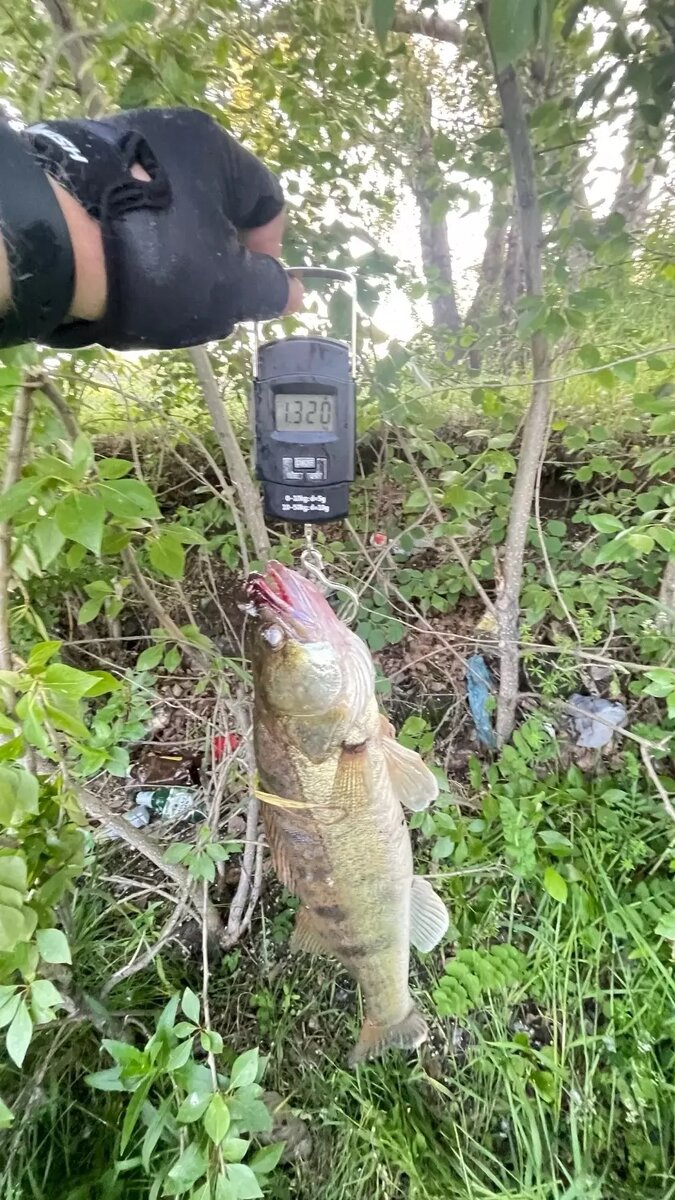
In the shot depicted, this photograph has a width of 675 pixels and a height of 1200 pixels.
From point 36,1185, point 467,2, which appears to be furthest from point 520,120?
point 36,1185

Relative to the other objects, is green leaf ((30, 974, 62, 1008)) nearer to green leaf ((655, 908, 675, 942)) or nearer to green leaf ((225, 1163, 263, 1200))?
green leaf ((225, 1163, 263, 1200))

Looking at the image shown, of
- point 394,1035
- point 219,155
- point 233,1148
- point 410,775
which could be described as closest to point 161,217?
point 219,155

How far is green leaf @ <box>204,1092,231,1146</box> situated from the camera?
1135mm

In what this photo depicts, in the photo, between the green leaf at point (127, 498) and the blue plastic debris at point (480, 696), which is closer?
the green leaf at point (127, 498)

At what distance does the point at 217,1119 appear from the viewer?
3.76ft

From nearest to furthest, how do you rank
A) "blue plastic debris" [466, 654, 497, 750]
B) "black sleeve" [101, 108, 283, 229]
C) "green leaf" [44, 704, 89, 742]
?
"green leaf" [44, 704, 89, 742]
"black sleeve" [101, 108, 283, 229]
"blue plastic debris" [466, 654, 497, 750]

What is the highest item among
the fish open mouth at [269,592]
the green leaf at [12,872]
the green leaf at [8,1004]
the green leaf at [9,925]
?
the fish open mouth at [269,592]

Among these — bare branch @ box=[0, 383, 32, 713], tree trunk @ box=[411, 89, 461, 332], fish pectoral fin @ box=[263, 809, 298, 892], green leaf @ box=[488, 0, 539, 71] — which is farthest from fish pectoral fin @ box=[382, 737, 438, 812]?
tree trunk @ box=[411, 89, 461, 332]

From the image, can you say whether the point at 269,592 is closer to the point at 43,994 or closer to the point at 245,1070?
the point at 43,994

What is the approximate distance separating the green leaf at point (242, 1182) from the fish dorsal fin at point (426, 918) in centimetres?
62

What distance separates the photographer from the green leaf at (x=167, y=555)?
1160 mm

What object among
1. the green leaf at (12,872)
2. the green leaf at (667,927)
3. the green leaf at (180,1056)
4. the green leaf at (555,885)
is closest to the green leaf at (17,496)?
the green leaf at (12,872)

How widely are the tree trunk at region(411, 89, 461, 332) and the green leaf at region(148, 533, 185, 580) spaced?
1.09m

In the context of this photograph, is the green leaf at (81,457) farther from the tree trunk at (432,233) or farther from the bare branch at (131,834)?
the tree trunk at (432,233)
